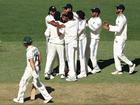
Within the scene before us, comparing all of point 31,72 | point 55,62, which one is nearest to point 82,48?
point 55,62

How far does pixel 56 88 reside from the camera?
1725 cm

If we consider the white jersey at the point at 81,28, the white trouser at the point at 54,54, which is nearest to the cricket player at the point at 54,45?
the white trouser at the point at 54,54

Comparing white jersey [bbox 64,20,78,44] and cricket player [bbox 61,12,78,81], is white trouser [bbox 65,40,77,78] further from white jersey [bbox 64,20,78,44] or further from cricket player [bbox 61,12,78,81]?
white jersey [bbox 64,20,78,44]

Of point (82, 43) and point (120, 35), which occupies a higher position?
point (120, 35)

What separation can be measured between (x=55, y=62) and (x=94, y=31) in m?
2.07

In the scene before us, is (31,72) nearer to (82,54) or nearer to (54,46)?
(54,46)

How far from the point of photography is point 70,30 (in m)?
17.9

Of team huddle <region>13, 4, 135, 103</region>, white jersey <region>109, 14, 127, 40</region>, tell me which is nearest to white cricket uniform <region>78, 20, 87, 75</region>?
team huddle <region>13, 4, 135, 103</region>

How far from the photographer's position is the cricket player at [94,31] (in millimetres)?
18781

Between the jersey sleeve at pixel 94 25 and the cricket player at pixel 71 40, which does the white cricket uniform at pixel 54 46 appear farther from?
the jersey sleeve at pixel 94 25

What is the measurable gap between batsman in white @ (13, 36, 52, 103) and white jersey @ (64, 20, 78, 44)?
2.01 metres

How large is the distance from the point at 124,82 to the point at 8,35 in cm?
945

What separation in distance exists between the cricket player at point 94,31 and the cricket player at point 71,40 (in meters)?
1.06

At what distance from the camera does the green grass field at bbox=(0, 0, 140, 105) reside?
55.0 ft
